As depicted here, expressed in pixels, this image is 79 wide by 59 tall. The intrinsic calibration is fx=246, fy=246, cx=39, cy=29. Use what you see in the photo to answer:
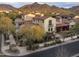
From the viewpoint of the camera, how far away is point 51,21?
1986 mm

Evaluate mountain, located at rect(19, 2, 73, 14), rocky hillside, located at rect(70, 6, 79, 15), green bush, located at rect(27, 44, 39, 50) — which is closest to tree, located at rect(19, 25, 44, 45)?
green bush, located at rect(27, 44, 39, 50)

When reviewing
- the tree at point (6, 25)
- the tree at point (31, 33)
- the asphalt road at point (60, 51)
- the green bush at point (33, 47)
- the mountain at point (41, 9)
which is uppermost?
the mountain at point (41, 9)

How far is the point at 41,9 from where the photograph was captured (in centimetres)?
201

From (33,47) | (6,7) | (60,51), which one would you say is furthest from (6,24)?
(60,51)

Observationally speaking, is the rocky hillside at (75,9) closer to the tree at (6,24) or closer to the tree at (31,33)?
the tree at (31,33)

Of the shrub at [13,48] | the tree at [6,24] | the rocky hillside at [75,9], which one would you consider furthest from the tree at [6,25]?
the rocky hillside at [75,9]

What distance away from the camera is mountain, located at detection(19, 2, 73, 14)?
6.52 feet

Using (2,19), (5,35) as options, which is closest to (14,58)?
(5,35)

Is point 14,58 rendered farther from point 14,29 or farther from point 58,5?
point 58,5

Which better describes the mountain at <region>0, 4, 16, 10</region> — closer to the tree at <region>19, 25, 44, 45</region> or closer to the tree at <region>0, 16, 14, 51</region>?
the tree at <region>0, 16, 14, 51</region>

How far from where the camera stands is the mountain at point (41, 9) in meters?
1.99

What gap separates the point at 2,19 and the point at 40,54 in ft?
1.37

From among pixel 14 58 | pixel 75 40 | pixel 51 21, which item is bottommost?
pixel 14 58

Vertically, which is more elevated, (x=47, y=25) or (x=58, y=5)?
(x=58, y=5)
